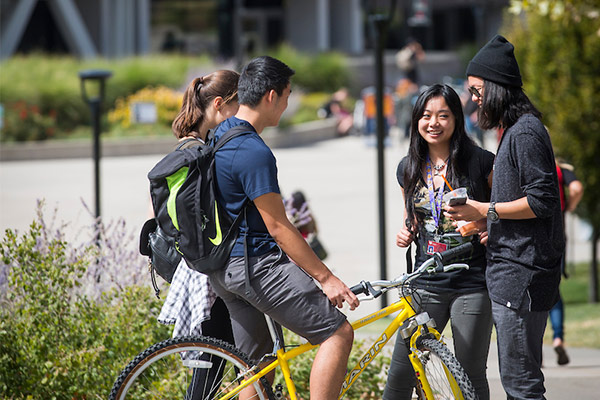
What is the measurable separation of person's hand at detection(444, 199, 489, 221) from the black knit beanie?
19.7 inches

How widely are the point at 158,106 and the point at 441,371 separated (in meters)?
19.0

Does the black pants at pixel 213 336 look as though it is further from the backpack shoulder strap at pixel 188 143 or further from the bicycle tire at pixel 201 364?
the backpack shoulder strap at pixel 188 143

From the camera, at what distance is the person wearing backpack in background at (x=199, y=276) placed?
386cm

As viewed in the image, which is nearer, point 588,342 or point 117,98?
point 588,342

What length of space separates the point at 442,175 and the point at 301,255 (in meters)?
0.89

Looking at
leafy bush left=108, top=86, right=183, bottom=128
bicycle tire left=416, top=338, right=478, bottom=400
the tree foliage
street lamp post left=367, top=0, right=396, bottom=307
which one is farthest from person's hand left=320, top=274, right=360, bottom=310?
leafy bush left=108, top=86, right=183, bottom=128

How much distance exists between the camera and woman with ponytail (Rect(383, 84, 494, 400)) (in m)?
3.76

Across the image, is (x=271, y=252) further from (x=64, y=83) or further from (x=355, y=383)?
(x=64, y=83)

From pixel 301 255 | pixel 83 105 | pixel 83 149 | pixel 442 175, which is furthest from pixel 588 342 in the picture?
pixel 83 105

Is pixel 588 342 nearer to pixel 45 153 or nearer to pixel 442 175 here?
pixel 442 175

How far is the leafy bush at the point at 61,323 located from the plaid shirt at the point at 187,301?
660 mm

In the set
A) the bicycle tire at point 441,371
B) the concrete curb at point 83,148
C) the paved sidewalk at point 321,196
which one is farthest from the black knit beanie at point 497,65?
the concrete curb at point 83,148

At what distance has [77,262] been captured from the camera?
4.54 meters

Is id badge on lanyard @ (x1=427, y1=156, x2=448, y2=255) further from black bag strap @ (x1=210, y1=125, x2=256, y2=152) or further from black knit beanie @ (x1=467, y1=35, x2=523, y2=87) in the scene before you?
black bag strap @ (x1=210, y1=125, x2=256, y2=152)
